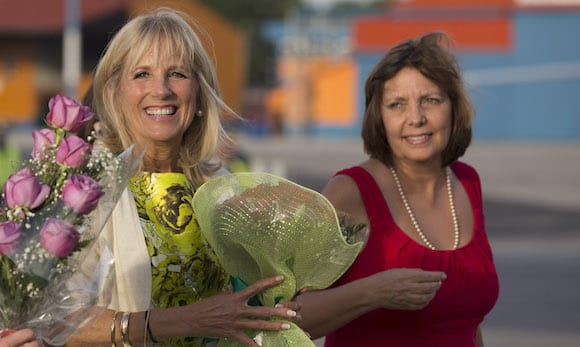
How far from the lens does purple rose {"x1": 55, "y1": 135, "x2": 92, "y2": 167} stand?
9.00 feet

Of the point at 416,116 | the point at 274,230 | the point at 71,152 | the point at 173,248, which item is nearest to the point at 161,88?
the point at 173,248

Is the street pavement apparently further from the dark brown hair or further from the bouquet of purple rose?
the bouquet of purple rose

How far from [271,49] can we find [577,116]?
133 ft

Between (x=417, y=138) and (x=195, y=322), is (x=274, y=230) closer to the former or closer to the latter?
(x=195, y=322)

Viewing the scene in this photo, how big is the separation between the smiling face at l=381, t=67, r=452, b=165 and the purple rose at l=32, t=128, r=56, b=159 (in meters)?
1.43

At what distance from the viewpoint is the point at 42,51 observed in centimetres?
5897

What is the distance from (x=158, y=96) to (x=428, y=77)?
0.98 meters

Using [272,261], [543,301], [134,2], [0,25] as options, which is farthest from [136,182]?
[0,25]

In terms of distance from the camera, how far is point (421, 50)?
398 centimetres

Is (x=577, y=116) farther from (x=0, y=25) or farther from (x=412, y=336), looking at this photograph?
(x=412, y=336)

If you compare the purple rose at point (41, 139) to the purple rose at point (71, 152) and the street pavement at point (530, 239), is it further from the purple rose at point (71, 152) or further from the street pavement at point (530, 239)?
the street pavement at point (530, 239)

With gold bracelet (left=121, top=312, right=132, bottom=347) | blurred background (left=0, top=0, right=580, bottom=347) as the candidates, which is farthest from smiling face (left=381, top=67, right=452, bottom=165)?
blurred background (left=0, top=0, right=580, bottom=347)

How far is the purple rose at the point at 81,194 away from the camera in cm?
266

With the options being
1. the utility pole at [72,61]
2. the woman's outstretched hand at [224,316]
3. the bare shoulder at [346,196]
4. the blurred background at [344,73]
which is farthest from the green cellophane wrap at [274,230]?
the utility pole at [72,61]
